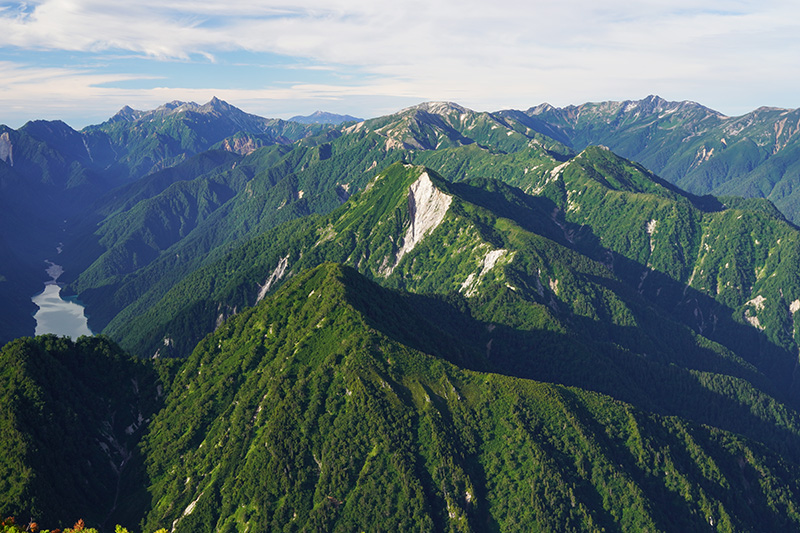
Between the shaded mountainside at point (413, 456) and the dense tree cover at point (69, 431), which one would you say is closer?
the dense tree cover at point (69, 431)

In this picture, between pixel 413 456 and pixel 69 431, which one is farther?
pixel 413 456

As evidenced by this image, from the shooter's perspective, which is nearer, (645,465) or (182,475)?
(182,475)

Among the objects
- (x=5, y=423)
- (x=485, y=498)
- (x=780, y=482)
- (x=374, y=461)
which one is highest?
(x=5, y=423)

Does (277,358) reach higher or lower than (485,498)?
higher

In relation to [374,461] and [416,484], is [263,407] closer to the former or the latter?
[374,461]

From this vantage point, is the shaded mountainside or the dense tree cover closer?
the dense tree cover

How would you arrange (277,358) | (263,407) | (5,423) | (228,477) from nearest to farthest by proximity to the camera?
(5,423), (228,477), (263,407), (277,358)

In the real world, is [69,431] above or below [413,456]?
above

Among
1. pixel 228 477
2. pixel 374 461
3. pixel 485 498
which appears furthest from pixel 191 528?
pixel 485 498
